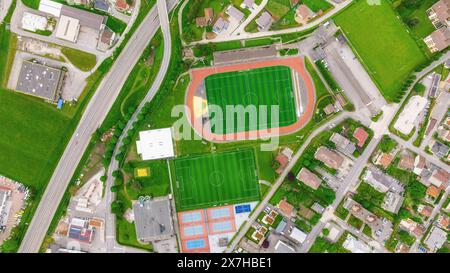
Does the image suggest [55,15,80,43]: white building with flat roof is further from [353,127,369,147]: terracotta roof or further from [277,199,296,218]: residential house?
[353,127,369,147]: terracotta roof

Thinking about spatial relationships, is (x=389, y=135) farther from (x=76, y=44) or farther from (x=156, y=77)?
(x=76, y=44)

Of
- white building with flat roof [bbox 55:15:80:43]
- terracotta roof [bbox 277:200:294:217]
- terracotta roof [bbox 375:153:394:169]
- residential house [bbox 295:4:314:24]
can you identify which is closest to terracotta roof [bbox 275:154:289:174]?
terracotta roof [bbox 277:200:294:217]

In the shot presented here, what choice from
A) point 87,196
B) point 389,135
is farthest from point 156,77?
point 389,135

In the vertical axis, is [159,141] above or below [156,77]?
A: below

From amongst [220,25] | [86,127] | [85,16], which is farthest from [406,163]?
[85,16]

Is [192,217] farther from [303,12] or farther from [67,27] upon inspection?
[303,12]

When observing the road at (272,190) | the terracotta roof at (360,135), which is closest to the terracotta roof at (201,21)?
the road at (272,190)

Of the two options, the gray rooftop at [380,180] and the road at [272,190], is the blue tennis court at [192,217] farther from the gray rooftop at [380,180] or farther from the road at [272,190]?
the gray rooftop at [380,180]
